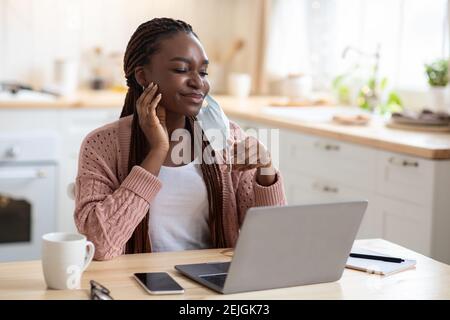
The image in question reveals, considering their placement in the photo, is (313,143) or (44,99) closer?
(313,143)

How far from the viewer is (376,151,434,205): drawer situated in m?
2.74

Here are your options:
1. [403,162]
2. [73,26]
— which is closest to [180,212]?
[403,162]

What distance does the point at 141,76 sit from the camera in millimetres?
1872

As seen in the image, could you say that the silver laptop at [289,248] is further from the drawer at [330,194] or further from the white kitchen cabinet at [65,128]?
the white kitchen cabinet at [65,128]

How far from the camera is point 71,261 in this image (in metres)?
1.44

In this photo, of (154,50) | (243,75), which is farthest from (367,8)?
(154,50)

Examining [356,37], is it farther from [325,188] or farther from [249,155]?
[249,155]

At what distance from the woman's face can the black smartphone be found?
17.7 inches

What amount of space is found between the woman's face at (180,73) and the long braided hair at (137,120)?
0.02 metres

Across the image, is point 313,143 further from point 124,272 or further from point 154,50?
point 124,272

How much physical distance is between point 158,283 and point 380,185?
1.69 meters

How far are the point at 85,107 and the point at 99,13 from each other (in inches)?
33.7

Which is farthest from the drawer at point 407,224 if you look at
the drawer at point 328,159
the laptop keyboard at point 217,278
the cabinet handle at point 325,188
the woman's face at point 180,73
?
the laptop keyboard at point 217,278
